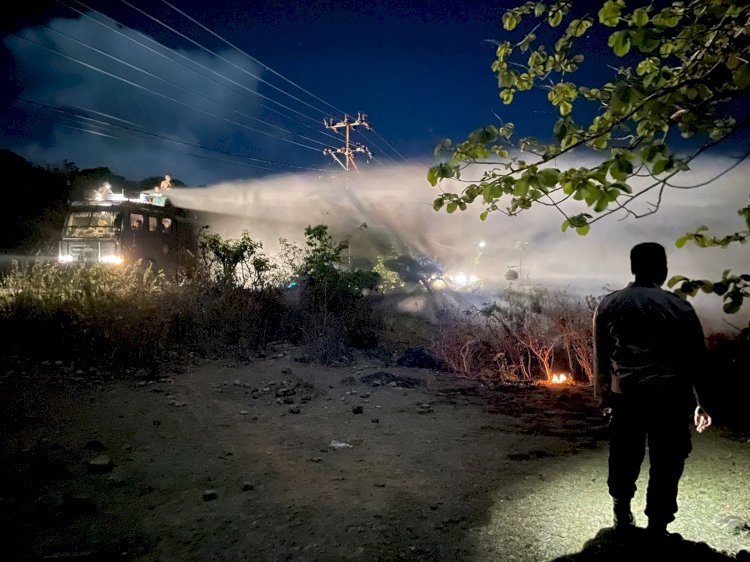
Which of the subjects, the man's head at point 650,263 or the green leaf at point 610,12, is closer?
the green leaf at point 610,12

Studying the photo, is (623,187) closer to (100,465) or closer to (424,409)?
(100,465)

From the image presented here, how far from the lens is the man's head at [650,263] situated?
2.52 metres

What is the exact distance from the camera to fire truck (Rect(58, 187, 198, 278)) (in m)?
11.7

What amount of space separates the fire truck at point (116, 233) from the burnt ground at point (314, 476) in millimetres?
6815

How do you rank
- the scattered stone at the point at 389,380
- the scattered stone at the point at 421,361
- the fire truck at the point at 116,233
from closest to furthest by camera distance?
the scattered stone at the point at 389,380 < the scattered stone at the point at 421,361 < the fire truck at the point at 116,233

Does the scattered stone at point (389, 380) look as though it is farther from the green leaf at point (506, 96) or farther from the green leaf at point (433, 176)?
the green leaf at point (433, 176)

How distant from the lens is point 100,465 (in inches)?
132

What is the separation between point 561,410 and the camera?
208 inches

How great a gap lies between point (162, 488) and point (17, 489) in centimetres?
93

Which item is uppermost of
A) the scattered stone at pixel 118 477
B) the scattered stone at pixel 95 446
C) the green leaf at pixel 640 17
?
the green leaf at pixel 640 17

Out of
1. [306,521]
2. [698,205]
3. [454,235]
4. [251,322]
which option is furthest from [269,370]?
[454,235]

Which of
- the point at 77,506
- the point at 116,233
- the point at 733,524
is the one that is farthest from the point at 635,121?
the point at 116,233

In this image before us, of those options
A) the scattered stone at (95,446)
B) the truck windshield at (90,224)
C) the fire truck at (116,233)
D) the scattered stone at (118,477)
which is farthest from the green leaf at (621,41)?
the truck windshield at (90,224)

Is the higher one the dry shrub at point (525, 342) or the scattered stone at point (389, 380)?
the dry shrub at point (525, 342)
